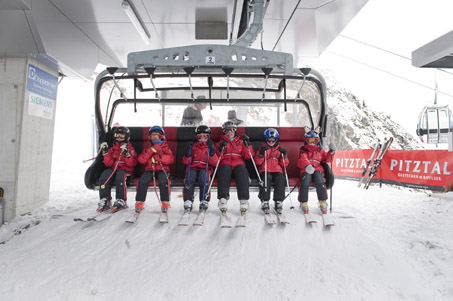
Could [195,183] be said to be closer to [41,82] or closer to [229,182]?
[229,182]

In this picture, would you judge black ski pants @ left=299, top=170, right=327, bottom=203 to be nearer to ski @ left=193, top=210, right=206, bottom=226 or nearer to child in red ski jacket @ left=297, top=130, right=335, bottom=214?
child in red ski jacket @ left=297, top=130, right=335, bottom=214

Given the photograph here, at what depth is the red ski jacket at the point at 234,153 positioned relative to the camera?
3560mm

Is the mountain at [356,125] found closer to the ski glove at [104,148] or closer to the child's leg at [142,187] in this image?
the child's leg at [142,187]

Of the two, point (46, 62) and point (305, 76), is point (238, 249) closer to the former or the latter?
point (305, 76)

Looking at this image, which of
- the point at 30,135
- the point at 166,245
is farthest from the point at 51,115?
the point at 166,245

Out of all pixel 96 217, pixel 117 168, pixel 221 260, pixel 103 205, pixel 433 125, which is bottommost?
pixel 221 260

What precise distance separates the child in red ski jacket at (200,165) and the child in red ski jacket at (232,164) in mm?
150

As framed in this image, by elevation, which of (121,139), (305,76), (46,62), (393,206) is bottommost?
(393,206)

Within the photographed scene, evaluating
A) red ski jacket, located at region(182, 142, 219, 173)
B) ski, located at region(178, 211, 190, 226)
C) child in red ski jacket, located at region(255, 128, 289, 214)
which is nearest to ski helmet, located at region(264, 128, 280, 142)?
child in red ski jacket, located at region(255, 128, 289, 214)

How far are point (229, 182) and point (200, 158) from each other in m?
0.55

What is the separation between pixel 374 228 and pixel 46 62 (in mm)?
5649

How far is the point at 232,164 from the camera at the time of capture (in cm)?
354

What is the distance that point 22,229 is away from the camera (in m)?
3.59

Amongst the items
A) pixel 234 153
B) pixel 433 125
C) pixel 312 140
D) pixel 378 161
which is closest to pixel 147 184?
pixel 234 153
